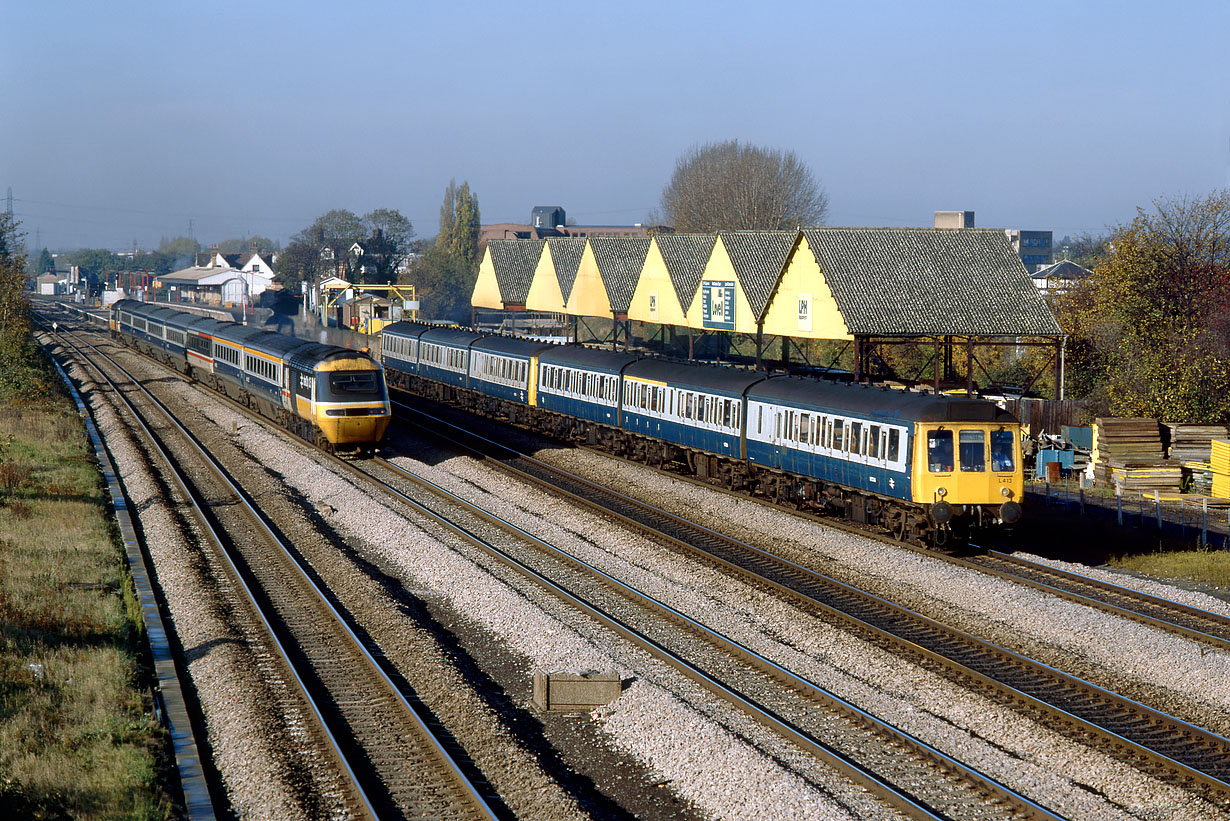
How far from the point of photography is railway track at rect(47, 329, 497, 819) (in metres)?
11.4

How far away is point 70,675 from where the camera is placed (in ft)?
48.9

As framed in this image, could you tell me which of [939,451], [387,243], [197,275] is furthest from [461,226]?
[939,451]

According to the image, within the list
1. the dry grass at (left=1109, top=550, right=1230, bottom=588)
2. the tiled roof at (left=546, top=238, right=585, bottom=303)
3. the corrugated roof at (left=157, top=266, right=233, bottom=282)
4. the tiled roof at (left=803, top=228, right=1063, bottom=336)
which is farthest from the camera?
the corrugated roof at (left=157, top=266, right=233, bottom=282)

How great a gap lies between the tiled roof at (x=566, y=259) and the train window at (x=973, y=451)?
138ft

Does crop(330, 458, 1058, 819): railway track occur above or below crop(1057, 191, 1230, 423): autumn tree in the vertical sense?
below

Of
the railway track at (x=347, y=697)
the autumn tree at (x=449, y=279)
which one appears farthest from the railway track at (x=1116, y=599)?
the autumn tree at (x=449, y=279)

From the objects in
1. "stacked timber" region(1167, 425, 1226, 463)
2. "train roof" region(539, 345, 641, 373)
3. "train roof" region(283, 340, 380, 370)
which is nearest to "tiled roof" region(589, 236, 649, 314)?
"train roof" region(539, 345, 641, 373)

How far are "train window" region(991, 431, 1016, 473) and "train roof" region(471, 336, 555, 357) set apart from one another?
2145cm

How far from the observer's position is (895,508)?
2316 centimetres

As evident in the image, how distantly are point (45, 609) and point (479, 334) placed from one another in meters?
30.9

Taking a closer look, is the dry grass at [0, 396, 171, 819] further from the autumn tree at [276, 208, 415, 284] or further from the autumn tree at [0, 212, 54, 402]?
the autumn tree at [276, 208, 415, 284]

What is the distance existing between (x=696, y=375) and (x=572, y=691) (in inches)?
714

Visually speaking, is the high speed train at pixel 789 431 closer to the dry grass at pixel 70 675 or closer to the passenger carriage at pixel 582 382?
the passenger carriage at pixel 582 382

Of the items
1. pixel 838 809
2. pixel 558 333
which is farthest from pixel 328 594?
pixel 558 333
